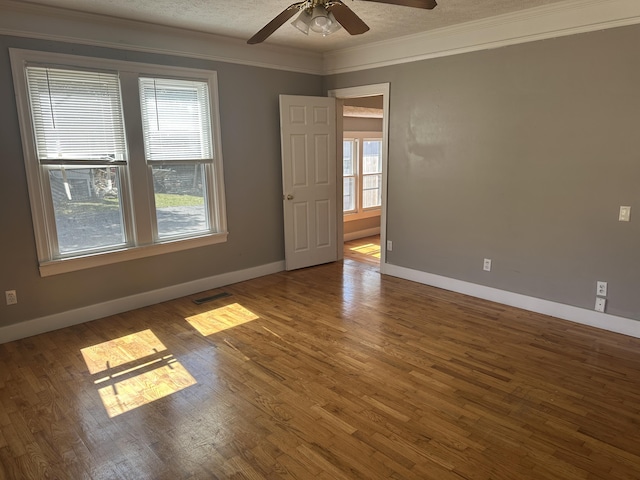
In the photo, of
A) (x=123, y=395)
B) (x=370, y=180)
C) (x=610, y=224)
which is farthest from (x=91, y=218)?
(x=370, y=180)

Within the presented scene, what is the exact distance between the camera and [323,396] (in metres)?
2.64

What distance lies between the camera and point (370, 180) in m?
7.74

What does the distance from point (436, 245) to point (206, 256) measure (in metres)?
2.49

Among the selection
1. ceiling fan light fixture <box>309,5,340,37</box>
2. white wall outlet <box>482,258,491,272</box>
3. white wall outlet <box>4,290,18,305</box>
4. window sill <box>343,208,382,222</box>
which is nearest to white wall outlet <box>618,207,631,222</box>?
white wall outlet <box>482,258,491,272</box>

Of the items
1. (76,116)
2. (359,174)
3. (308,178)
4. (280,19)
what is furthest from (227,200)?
(359,174)

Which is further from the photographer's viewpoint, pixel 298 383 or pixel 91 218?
pixel 91 218

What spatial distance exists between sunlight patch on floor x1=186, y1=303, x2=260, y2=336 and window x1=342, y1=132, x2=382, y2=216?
3616 mm

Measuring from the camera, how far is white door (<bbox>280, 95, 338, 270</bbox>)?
197 inches

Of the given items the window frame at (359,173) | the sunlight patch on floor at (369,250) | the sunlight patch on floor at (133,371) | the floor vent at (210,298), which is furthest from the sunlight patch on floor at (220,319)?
the window frame at (359,173)

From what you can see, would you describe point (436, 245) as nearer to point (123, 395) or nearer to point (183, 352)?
point (183, 352)

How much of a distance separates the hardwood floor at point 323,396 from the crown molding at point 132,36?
7.97ft

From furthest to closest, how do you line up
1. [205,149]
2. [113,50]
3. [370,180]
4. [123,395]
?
[370,180]
[205,149]
[113,50]
[123,395]

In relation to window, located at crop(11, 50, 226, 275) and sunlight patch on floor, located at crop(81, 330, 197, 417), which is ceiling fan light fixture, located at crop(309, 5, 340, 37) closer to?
window, located at crop(11, 50, 226, 275)

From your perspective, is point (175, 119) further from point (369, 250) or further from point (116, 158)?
point (369, 250)
